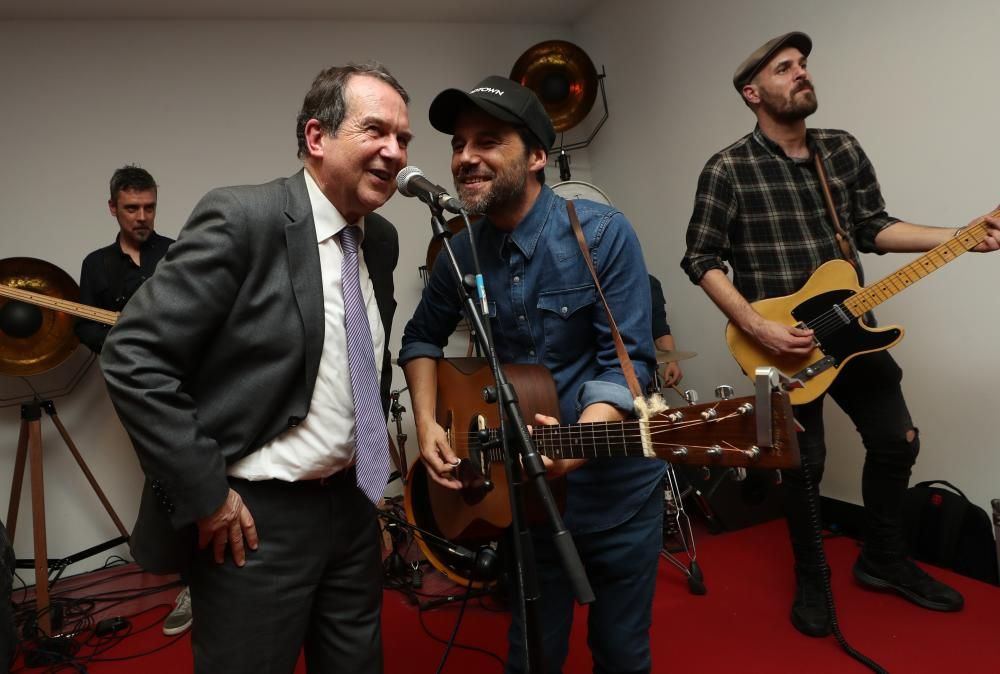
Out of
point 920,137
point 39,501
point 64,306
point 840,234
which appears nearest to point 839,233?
point 840,234

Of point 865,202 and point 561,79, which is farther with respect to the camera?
point 561,79

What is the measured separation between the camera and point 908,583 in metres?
2.50

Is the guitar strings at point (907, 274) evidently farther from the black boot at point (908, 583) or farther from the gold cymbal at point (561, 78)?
the gold cymbal at point (561, 78)

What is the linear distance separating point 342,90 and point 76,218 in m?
3.36

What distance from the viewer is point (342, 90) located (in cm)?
142

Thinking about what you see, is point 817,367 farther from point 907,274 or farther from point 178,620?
point 178,620

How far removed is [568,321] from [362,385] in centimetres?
50

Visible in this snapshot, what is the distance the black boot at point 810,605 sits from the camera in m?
2.36

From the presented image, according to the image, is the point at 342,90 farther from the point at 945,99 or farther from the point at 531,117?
the point at 945,99

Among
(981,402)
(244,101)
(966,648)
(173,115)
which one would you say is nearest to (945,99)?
(981,402)

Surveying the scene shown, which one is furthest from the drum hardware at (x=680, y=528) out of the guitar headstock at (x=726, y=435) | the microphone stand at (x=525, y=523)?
the microphone stand at (x=525, y=523)

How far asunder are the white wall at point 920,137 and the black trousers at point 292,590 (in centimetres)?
256

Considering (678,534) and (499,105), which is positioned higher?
(499,105)

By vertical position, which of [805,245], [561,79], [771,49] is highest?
[561,79]
